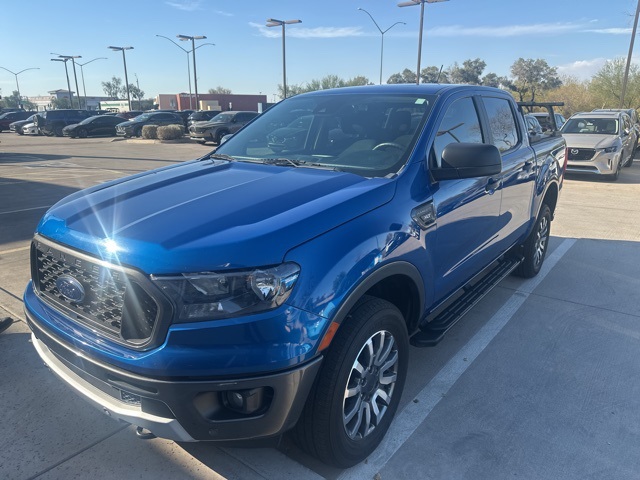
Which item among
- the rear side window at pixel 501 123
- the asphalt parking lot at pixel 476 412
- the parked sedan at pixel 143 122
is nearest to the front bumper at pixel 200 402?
the asphalt parking lot at pixel 476 412

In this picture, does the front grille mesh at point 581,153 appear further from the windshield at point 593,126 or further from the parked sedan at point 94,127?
the parked sedan at point 94,127

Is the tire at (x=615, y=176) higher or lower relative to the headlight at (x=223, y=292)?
lower

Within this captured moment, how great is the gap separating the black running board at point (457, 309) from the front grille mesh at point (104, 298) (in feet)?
5.60

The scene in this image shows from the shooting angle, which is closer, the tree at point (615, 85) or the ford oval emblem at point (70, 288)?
the ford oval emblem at point (70, 288)

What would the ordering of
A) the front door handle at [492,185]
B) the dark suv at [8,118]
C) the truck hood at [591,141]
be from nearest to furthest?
the front door handle at [492,185] → the truck hood at [591,141] → the dark suv at [8,118]

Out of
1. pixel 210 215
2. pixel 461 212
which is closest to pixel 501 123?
pixel 461 212

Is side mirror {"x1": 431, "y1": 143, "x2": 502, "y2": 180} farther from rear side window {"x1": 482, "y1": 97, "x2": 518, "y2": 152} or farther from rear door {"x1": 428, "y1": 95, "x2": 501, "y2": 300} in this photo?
rear side window {"x1": 482, "y1": 97, "x2": 518, "y2": 152}

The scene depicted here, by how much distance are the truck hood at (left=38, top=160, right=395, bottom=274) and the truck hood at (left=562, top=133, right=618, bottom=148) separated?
1189cm

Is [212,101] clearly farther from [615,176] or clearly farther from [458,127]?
[458,127]

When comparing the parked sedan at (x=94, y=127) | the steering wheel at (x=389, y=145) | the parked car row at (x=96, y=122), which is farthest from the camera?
the parked sedan at (x=94, y=127)

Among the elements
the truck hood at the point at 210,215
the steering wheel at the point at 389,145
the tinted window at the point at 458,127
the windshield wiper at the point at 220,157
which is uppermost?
the tinted window at the point at 458,127

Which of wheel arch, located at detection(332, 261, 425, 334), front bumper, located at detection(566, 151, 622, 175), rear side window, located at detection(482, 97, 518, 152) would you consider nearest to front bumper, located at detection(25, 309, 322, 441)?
wheel arch, located at detection(332, 261, 425, 334)

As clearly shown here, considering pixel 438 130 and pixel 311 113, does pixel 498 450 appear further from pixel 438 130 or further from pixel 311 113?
pixel 311 113

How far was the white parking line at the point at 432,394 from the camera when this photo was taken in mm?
2494
